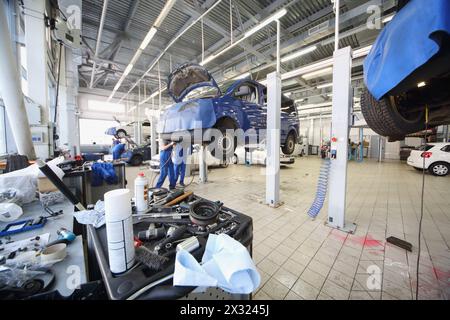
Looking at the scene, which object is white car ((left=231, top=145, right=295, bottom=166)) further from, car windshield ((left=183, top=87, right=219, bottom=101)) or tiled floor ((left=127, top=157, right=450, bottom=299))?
tiled floor ((left=127, top=157, right=450, bottom=299))

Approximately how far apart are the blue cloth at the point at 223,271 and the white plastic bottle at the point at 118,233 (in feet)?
0.69

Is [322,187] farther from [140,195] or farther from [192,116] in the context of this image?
[140,195]

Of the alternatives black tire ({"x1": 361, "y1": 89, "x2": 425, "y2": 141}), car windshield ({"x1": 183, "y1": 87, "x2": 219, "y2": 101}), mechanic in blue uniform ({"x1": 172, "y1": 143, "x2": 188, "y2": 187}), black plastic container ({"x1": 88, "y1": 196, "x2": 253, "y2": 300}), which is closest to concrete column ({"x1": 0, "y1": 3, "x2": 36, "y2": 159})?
mechanic in blue uniform ({"x1": 172, "y1": 143, "x2": 188, "y2": 187})

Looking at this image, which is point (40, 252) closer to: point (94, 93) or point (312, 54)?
point (312, 54)

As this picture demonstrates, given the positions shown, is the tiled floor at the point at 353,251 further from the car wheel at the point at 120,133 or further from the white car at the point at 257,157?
the car wheel at the point at 120,133

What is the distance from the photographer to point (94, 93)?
12562 mm

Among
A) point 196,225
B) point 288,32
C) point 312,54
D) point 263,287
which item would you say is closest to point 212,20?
point 288,32

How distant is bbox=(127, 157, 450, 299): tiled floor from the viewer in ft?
5.10

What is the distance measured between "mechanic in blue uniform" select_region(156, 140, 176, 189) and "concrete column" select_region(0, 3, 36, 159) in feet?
7.07

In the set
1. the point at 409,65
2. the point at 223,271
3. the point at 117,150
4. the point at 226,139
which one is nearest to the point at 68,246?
the point at 223,271

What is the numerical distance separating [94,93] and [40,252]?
15.3 m

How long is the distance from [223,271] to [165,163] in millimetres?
3746

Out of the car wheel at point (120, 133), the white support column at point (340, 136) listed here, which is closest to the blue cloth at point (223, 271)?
the white support column at point (340, 136)

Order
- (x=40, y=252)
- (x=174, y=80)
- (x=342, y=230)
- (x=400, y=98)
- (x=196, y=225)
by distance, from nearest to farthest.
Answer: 1. (x=40, y=252)
2. (x=196, y=225)
3. (x=400, y=98)
4. (x=342, y=230)
5. (x=174, y=80)
